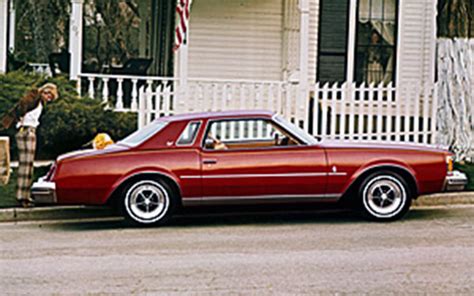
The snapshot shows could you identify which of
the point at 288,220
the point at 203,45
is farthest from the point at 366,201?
the point at 203,45

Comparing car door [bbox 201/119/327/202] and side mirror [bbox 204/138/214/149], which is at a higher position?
side mirror [bbox 204/138/214/149]

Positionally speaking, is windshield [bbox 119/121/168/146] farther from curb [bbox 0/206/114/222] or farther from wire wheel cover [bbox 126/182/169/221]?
curb [bbox 0/206/114/222]

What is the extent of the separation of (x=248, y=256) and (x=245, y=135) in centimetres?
244

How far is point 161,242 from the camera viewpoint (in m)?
10.7

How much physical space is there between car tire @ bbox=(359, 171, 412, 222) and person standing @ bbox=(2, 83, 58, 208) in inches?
167

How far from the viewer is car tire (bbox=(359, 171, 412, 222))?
11711mm

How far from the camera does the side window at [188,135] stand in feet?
38.5

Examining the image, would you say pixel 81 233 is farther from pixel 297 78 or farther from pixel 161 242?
pixel 297 78

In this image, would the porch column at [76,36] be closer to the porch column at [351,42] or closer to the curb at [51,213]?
the porch column at [351,42]

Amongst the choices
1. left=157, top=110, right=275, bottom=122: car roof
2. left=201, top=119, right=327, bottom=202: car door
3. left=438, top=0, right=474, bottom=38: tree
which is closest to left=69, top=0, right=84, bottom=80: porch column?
left=157, top=110, right=275, bottom=122: car roof

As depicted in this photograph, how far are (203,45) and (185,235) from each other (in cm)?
1042

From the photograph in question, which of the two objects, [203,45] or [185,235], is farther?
[203,45]

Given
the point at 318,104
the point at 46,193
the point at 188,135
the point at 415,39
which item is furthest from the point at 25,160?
the point at 415,39

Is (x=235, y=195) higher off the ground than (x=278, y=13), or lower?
lower
